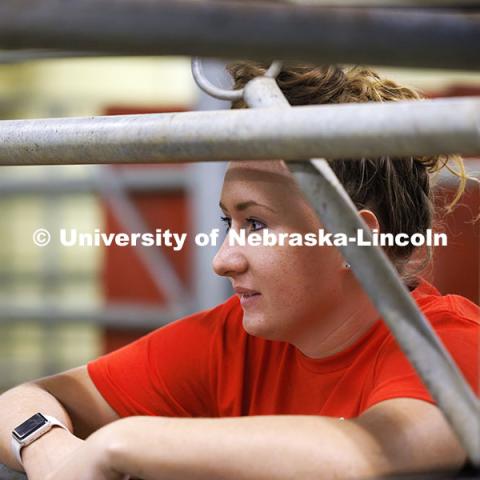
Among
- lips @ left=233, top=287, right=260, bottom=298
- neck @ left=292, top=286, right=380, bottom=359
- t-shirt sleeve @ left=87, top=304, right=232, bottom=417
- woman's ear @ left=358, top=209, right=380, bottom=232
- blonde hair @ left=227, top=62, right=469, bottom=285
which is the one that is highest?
blonde hair @ left=227, top=62, right=469, bottom=285

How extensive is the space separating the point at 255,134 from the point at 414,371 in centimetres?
27

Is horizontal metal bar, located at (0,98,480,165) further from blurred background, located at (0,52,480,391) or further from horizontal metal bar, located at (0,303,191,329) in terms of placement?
horizontal metal bar, located at (0,303,191,329)

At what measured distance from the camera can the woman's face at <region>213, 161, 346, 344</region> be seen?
3.12 ft

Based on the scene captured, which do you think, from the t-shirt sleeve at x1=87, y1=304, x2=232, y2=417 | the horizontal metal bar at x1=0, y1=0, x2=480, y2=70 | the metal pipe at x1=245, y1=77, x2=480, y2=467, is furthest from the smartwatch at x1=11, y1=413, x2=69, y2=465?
the horizontal metal bar at x1=0, y1=0, x2=480, y2=70

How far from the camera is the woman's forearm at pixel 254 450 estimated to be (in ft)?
2.41

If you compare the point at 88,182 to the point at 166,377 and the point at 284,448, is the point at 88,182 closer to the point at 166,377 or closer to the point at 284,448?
the point at 166,377

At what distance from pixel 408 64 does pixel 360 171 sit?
0.51m

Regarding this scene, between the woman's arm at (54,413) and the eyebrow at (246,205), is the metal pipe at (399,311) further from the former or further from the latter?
the woman's arm at (54,413)

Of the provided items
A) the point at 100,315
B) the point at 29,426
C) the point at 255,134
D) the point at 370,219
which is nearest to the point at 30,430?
the point at 29,426

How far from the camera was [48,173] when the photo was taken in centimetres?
380

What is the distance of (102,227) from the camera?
3.55 meters

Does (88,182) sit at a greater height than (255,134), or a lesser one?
greater

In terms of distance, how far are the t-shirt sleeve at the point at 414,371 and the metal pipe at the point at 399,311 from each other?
112 millimetres

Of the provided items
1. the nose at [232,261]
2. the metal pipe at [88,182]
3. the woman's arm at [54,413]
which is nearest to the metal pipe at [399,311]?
the nose at [232,261]
